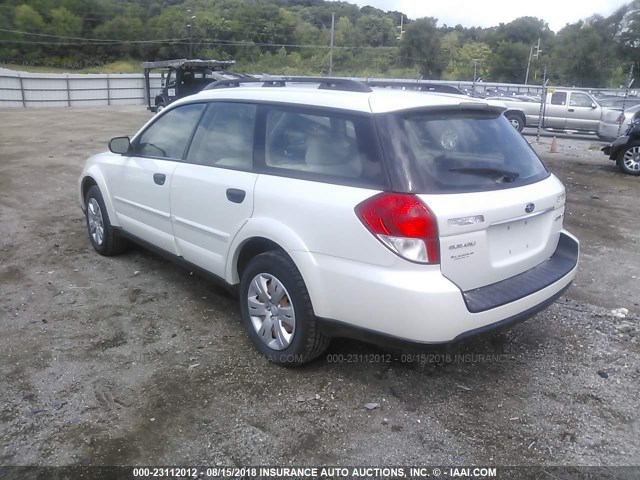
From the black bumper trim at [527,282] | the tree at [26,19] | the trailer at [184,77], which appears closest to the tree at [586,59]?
the trailer at [184,77]

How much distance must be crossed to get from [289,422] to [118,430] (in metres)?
0.88

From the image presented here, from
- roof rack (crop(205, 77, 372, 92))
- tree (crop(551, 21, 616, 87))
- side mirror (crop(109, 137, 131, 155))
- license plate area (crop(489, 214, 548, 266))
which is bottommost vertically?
license plate area (crop(489, 214, 548, 266))

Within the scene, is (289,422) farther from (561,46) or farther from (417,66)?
(417,66)

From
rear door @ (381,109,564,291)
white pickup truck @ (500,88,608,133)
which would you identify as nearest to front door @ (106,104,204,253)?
rear door @ (381,109,564,291)

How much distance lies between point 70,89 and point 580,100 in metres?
25.8

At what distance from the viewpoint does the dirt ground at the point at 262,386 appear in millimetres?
2771

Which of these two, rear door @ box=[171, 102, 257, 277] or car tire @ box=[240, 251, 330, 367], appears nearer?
car tire @ box=[240, 251, 330, 367]

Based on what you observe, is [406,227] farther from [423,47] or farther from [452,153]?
[423,47]

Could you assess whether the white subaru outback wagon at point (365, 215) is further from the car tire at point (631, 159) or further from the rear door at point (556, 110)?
the rear door at point (556, 110)

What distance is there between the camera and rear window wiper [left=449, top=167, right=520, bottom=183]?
3069 millimetres

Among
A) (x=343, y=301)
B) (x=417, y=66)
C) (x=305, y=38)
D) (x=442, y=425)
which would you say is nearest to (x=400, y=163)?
(x=343, y=301)

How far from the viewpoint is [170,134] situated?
445 cm

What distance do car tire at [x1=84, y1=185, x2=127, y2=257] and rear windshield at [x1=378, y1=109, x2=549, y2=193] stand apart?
3.28 meters

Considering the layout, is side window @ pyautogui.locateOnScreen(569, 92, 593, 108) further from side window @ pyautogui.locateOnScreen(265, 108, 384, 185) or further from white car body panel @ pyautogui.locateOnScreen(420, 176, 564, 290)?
side window @ pyautogui.locateOnScreen(265, 108, 384, 185)
